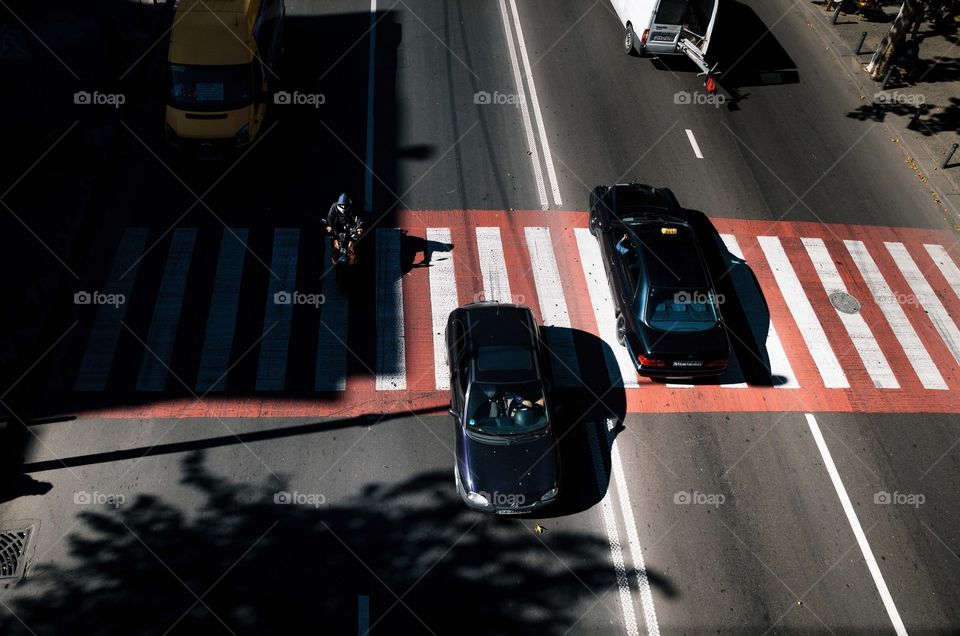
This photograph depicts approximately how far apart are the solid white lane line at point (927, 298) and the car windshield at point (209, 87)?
15.9 metres

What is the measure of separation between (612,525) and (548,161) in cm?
952

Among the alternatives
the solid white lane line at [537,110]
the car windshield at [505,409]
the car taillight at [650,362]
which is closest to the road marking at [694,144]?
the solid white lane line at [537,110]

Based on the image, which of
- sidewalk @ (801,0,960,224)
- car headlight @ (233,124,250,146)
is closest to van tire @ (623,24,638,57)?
sidewalk @ (801,0,960,224)

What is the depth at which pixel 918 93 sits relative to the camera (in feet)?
67.9

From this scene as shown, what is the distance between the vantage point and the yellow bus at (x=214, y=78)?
1599 centimetres

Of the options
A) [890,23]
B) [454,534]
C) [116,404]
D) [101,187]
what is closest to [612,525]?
[454,534]

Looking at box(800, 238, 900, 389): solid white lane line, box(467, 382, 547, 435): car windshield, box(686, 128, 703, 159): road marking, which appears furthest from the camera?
box(686, 128, 703, 159): road marking

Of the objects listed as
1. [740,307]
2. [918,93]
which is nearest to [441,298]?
[740,307]

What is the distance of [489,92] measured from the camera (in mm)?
19469

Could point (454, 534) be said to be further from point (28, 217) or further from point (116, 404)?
point (28, 217)

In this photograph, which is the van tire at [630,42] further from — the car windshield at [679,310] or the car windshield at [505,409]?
the car windshield at [505,409]

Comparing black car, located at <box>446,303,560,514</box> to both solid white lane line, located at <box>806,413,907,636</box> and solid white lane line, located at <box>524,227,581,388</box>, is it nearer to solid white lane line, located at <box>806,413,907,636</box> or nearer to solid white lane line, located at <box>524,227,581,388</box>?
solid white lane line, located at <box>524,227,581,388</box>

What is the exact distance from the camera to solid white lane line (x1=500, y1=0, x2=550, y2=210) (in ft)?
57.1

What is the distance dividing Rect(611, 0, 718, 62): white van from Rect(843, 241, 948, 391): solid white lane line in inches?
254
